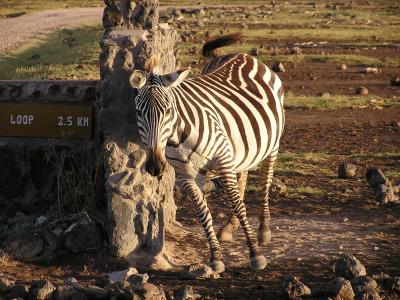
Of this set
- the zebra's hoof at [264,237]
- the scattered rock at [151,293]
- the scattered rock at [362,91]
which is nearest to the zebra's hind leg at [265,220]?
the zebra's hoof at [264,237]

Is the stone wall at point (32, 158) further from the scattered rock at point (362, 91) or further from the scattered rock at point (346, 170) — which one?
the scattered rock at point (362, 91)

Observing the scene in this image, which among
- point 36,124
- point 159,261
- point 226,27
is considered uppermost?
point 36,124

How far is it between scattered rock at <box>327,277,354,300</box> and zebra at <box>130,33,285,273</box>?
3.75ft

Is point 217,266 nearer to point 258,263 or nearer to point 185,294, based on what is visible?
point 258,263

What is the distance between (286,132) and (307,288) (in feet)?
26.0

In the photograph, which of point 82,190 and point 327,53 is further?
point 327,53

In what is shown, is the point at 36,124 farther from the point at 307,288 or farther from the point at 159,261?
the point at 307,288

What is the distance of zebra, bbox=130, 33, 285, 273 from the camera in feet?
24.3

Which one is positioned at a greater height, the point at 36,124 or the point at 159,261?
the point at 36,124

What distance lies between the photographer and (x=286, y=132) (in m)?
14.7

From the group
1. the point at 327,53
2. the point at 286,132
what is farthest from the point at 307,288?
the point at 327,53

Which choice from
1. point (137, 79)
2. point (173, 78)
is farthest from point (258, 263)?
point (137, 79)

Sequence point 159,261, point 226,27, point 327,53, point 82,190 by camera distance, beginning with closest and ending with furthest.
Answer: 1. point 159,261
2. point 82,190
3. point 327,53
4. point 226,27

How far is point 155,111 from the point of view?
24.0ft
